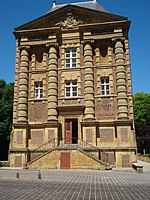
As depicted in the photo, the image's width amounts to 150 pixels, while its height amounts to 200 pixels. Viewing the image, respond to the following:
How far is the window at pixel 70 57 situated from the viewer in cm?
2784

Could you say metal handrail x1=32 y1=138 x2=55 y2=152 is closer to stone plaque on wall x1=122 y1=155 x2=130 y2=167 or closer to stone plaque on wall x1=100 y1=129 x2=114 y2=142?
stone plaque on wall x1=100 y1=129 x2=114 y2=142

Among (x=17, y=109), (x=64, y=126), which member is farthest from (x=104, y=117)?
(x=17, y=109)

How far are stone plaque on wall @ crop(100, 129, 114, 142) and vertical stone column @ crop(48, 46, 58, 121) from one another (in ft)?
16.9

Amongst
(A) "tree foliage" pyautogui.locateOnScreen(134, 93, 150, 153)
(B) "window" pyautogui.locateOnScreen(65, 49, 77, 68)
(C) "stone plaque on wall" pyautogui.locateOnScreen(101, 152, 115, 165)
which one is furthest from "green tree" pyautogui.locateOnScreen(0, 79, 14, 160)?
(A) "tree foliage" pyautogui.locateOnScreen(134, 93, 150, 153)

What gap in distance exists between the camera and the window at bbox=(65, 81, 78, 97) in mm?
26750

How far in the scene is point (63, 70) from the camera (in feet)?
90.2

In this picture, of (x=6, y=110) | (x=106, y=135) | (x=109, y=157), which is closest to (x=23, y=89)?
(x=6, y=110)

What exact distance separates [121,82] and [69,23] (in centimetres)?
940

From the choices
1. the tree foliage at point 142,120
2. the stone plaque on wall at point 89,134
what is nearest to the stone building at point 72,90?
the stone plaque on wall at point 89,134

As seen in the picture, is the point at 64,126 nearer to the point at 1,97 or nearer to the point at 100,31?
the point at 100,31

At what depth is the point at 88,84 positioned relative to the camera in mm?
26141

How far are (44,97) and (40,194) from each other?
1858 cm

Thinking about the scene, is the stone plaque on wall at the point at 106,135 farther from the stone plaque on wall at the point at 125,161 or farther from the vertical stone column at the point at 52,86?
the vertical stone column at the point at 52,86

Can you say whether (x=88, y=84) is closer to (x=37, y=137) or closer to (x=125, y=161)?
(x=37, y=137)
